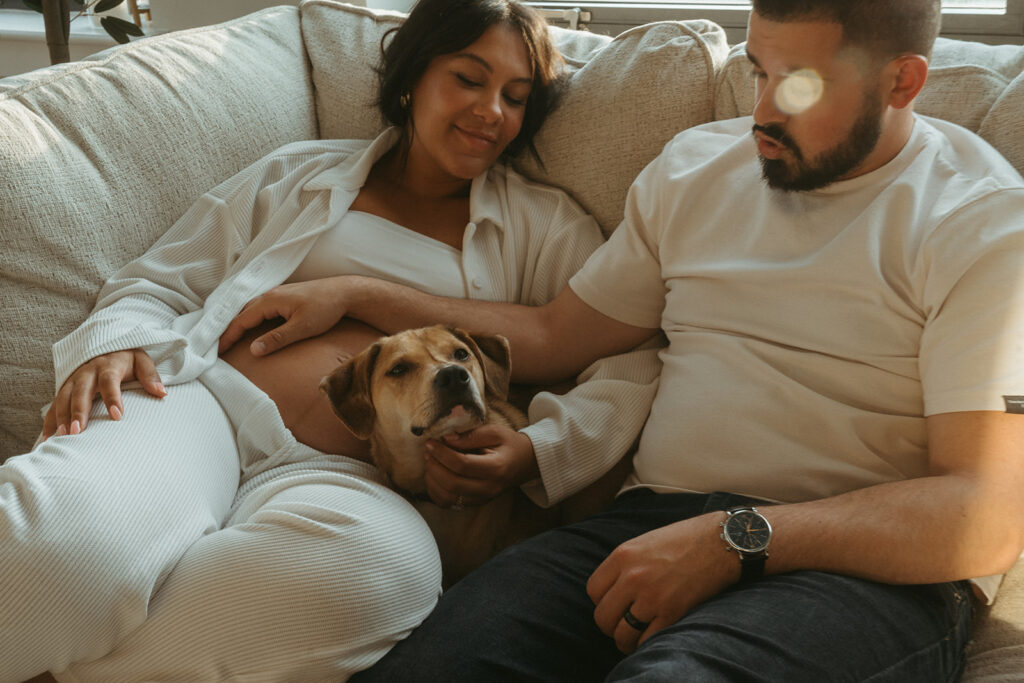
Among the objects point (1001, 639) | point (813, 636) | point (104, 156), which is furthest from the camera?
point (104, 156)

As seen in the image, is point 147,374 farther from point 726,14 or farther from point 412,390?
point 726,14

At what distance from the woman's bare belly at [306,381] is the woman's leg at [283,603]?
0.31 metres

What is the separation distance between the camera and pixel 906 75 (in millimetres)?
1281

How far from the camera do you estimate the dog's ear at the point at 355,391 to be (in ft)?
4.90

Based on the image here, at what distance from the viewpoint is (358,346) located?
1.69 metres

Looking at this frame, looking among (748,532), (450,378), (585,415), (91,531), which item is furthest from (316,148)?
(748,532)

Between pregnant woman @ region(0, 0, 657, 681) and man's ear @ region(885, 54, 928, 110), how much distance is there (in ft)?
2.09

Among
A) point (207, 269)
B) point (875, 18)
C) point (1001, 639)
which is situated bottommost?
point (1001, 639)

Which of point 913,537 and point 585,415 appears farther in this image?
point 585,415

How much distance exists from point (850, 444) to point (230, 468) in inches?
41.5

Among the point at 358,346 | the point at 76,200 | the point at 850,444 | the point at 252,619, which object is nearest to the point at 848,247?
the point at 850,444

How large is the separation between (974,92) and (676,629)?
1.14 meters

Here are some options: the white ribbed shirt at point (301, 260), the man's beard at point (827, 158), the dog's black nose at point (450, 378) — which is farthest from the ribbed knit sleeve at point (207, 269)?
the man's beard at point (827, 158)

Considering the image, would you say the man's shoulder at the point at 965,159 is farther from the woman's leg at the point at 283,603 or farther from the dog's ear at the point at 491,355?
the woman's leg at the point at 283,603
